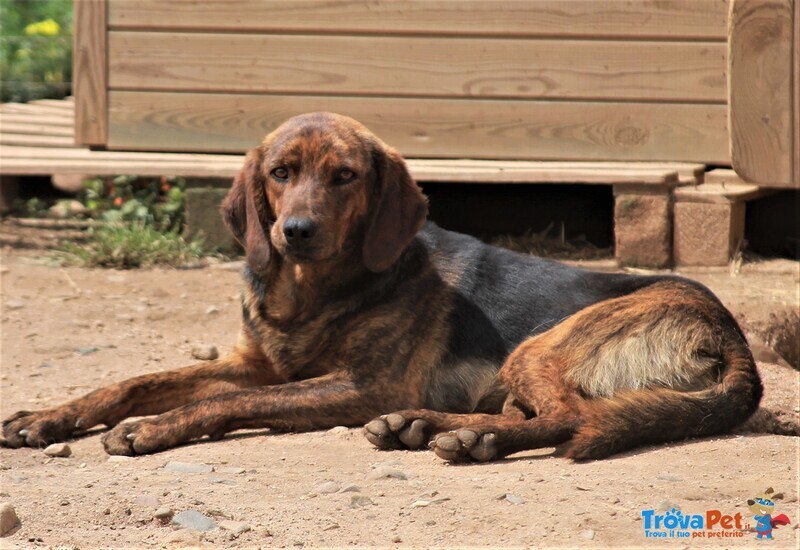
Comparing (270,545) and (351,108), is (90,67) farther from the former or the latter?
(270,545)

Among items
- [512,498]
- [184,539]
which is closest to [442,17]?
[512,498]

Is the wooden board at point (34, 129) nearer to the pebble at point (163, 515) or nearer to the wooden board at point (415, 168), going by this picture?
the wooden board at point (415, 168)

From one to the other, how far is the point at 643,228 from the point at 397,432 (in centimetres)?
331

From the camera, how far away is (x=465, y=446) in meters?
3.85

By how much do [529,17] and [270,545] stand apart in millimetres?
5019

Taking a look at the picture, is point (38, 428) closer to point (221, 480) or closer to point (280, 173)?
point (221, 480)

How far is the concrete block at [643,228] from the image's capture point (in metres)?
6.79

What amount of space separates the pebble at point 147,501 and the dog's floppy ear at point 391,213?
60.2 inches

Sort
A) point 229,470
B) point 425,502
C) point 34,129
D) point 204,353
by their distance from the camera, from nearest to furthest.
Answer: point 425,502, point 229,470, point 204,353, point 34,129

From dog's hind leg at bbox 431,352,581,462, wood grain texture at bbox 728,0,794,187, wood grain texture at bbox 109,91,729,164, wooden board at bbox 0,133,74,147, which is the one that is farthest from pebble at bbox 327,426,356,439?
wooden board at bbox 0,133,74,147

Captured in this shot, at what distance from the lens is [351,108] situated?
7.36 meters

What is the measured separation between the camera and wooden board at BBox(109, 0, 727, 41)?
701cm

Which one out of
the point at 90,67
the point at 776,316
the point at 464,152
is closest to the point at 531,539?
the point at 776,316

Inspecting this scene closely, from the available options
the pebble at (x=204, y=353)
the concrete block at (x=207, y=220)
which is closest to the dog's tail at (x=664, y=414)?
the pebble at (x=204, y=353)
